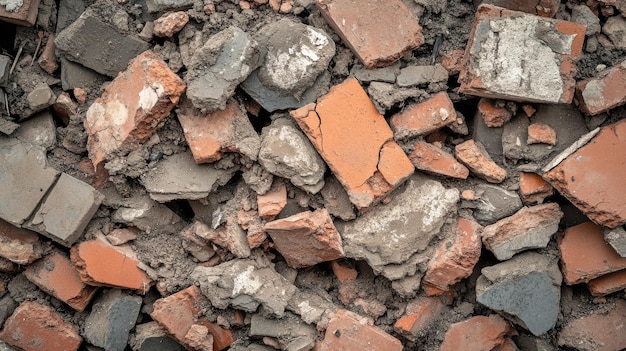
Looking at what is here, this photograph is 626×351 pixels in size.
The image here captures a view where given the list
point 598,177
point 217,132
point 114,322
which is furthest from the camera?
point 114,322

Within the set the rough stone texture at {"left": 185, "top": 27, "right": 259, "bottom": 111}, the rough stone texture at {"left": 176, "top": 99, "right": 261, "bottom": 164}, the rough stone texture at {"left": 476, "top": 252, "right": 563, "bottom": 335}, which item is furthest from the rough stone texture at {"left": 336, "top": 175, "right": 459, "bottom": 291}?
the rough stone texture at {"left": 185, "top": 27, "right": 259, "bottom": 111}

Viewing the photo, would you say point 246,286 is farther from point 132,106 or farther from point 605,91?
point 605,91

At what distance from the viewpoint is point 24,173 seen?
10.5 feet

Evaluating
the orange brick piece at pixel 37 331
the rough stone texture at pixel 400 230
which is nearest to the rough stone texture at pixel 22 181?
the orange brick piece at pixel 37 331

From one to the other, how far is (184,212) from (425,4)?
1.80 meters

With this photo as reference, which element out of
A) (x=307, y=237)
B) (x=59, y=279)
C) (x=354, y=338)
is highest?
(x=307, y=237)

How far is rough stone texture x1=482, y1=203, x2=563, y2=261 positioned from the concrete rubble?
0.04 ft

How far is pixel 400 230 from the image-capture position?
10.3 feet

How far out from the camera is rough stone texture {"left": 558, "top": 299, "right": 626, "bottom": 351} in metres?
3.09

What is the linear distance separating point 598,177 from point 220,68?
1.96m

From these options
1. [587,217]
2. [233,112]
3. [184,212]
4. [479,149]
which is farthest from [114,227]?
[587,217]

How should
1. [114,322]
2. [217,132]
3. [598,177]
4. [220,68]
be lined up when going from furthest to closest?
1. [114,322]
2. [217,132]
3. [220,68]
4. [598,177]

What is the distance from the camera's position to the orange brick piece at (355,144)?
3.06 m

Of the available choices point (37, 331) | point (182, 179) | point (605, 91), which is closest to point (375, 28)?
point (605, 91)
